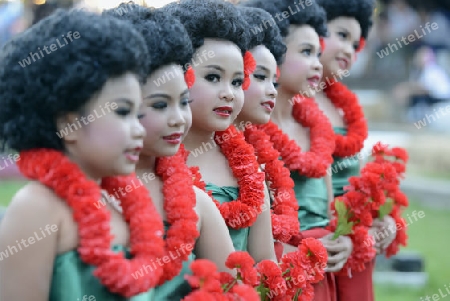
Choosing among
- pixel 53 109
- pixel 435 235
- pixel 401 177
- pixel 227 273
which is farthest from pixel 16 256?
pixel 435 235

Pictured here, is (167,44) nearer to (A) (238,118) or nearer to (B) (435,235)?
(A) (238,118)

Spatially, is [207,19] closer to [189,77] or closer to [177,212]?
[189,77]

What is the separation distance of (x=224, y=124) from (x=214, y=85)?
0.16 m

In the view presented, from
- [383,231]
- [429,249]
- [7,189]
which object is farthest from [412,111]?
[383,231]

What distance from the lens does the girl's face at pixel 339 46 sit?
4.02 metres

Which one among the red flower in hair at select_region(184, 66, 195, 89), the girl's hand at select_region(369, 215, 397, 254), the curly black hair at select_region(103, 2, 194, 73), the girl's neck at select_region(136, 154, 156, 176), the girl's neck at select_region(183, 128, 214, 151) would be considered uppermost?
the curly black hair at select_region(103, 2, 194, 73)

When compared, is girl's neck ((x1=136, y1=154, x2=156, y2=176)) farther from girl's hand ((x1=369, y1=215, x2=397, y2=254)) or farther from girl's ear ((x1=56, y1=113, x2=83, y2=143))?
girl's hand ((x1=369, y1=215, x2=397, y2=254))

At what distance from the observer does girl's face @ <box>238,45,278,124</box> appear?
3.09 meters

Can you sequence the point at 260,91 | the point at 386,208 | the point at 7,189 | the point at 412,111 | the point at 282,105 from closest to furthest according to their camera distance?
the point at 260,91, the point at 282,105, the point at 386,208, the point at 7,189, the point at 412,111

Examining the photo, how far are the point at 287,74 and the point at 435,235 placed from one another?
19.4 feet

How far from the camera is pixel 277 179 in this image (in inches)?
125

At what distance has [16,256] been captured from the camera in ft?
6.52

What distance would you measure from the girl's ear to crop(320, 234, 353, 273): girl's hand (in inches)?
67.8

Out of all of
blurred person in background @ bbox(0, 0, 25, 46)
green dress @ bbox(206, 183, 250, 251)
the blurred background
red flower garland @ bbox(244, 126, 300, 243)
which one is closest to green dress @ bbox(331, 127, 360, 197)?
red flower garland @ bbox(244, 126, 300, 243)
